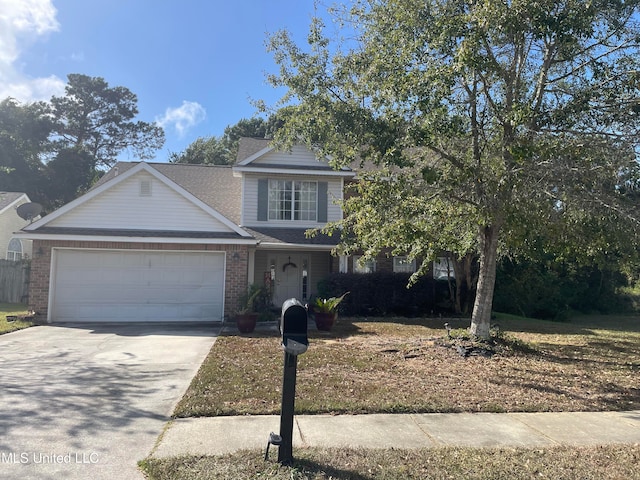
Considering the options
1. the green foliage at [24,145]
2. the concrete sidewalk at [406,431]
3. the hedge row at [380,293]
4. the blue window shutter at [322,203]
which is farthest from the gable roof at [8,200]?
the concrete sidewalk at [406,431]

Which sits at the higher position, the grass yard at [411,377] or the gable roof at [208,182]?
the gable roof at [208,182]

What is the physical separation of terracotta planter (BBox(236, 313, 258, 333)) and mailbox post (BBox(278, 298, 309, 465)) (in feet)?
25.2

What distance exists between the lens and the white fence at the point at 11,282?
19.1 m

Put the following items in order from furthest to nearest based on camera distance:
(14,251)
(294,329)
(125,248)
A: 1. (14,251)
2. (125,248)
3. (294,329)

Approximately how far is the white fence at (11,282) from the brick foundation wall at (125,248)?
692 centimetres

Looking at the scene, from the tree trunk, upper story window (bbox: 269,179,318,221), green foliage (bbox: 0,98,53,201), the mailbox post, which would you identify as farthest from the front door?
green foliage (bbox: 0,98,53,201)

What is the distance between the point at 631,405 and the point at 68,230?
13.8m

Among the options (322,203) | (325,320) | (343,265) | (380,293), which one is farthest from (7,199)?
(325,320)

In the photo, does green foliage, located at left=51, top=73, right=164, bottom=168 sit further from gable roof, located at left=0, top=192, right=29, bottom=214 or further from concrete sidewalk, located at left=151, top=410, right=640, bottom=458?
concrete sidewalk, located at left=151, top=410, right=640, bottom=458

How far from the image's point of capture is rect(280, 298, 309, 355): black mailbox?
13.5ft

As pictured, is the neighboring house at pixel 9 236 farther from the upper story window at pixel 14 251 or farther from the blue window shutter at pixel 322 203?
the blue window shutter at pixel 322 203

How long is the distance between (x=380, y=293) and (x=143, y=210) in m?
8.02

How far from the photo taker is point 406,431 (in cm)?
512

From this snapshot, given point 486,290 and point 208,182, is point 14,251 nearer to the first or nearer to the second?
point 208,182
